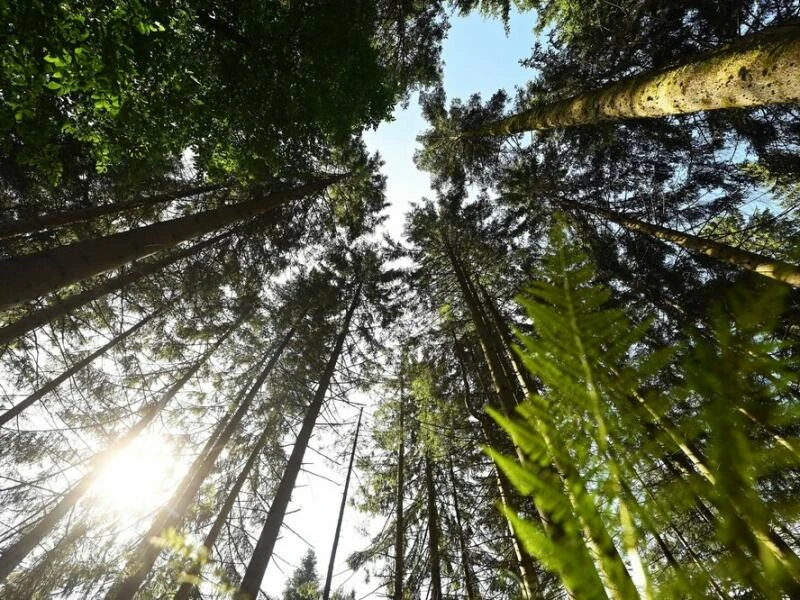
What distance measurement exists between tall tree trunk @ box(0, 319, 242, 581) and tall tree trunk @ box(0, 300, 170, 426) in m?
1.82

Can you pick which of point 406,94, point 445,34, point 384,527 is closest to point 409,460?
point 384,527

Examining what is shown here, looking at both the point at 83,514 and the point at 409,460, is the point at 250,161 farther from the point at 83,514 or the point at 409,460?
the point at 83,514

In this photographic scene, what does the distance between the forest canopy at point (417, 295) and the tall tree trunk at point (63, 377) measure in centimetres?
17

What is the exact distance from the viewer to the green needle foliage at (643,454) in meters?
0.50

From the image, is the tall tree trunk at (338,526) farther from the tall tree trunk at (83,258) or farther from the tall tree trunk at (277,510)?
the tall tree trunk at (83,258)

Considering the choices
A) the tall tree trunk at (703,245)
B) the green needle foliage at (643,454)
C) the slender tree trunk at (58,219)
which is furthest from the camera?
the slender tree trunk at (58,219)

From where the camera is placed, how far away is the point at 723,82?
286 cm

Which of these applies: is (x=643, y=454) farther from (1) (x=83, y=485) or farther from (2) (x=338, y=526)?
(1) (x=83, y=485)

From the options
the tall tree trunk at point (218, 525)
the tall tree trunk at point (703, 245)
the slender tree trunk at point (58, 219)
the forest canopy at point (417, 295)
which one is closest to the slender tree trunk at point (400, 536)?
the forest canopy at point (417, 295)

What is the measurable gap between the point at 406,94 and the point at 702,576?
1351 cm

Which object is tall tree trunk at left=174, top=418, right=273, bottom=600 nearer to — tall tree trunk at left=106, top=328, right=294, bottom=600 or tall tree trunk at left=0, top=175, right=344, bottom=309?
tall tree trunk at left=106, top=328, right=294, bottom=600

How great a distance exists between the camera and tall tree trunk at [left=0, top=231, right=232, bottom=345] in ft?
15.9

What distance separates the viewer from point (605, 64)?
24.1ft

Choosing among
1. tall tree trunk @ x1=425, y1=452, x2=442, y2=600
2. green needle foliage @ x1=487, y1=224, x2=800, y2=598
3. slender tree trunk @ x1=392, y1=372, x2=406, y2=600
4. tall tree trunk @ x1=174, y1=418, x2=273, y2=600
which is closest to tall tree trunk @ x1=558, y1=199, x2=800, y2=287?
green needle foliage @ x1=487, y1=224, x2=800, y2=598
